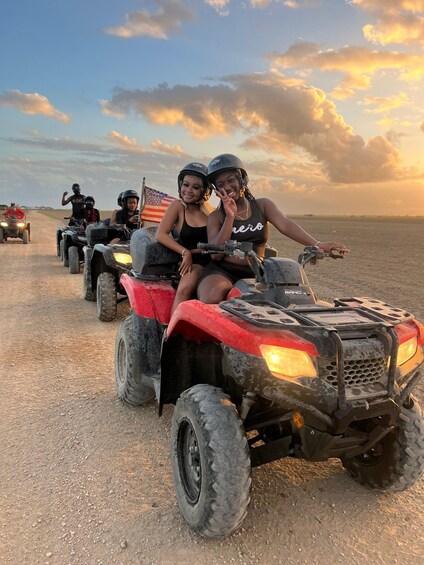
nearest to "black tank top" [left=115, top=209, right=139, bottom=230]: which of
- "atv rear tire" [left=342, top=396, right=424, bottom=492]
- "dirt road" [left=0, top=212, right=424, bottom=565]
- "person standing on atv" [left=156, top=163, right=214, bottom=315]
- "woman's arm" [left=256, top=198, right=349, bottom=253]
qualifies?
"dirt road" [left=0, top=212, right=424, bottom=565]

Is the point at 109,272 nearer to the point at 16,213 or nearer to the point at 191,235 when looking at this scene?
the point at 191,235

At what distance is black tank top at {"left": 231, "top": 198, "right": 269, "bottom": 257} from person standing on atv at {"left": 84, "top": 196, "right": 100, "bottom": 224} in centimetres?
1119

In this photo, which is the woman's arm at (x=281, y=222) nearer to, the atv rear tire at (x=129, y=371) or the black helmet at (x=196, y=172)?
the black helmet at (x=196, y=172)

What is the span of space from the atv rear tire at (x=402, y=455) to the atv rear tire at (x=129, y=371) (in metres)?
2.01

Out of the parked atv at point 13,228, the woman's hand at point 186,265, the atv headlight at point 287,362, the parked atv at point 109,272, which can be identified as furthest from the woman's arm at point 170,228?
the parked atv at point 13,228

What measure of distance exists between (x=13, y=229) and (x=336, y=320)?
879 inches

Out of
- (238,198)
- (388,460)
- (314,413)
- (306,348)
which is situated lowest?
(388,460)

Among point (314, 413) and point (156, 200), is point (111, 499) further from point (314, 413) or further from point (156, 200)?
point (156, 200)

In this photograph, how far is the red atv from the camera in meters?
2.41

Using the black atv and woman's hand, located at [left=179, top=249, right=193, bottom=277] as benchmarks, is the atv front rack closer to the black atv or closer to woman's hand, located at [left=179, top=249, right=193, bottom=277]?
woman's hand, located at [left=179, top=249, right=193, bottom=277]

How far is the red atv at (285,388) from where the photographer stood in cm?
241

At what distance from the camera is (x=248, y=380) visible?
2.50m

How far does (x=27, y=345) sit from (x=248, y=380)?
15.5ft

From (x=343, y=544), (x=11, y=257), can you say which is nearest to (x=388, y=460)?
(x=343, y=544)
